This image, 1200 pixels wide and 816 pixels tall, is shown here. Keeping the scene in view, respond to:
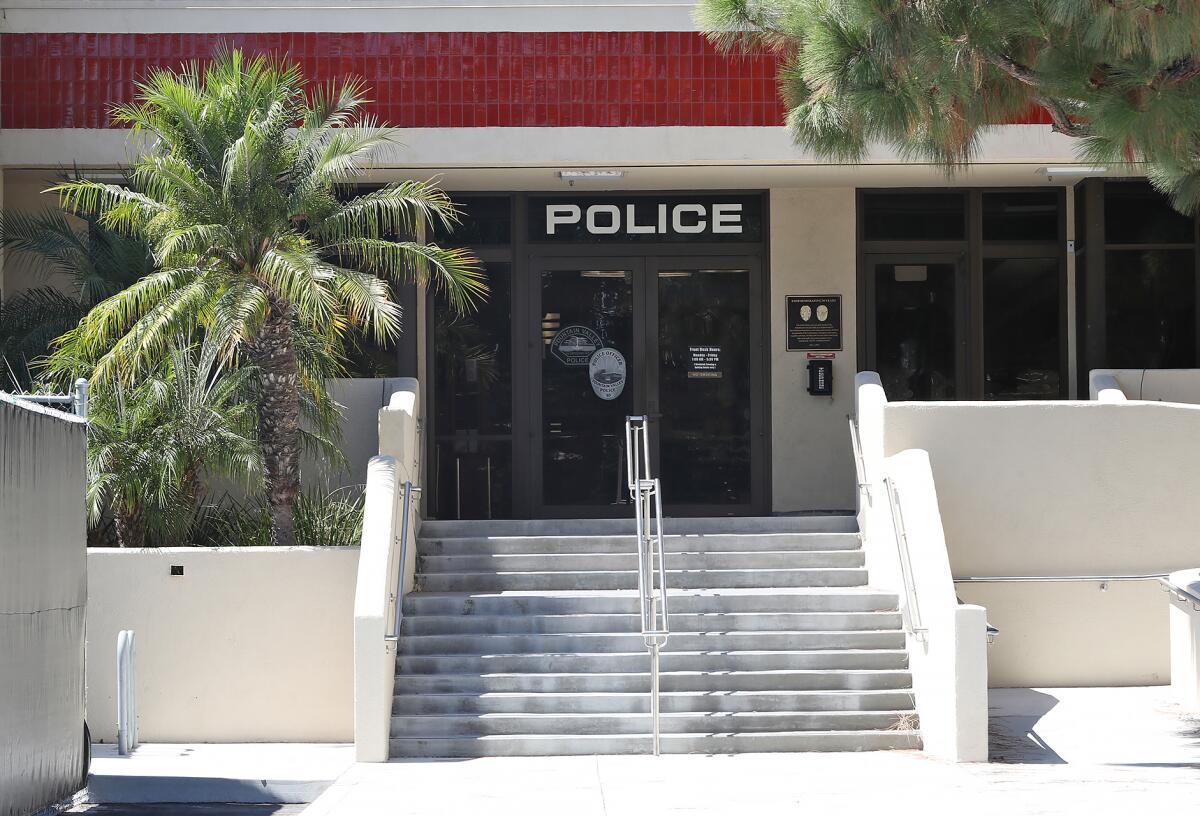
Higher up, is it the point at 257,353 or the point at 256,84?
the point at 256,84

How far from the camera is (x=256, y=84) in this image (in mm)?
11469

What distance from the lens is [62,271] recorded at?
13.4 metres

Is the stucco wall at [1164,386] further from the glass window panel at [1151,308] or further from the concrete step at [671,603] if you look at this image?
the concrete step at [671,603]

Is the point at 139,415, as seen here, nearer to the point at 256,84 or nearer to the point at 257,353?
the point at 257,353

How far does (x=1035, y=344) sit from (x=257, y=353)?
8646 mm

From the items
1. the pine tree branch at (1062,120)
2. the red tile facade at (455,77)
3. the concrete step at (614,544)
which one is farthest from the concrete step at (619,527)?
the pine tree branch at (1062,120)

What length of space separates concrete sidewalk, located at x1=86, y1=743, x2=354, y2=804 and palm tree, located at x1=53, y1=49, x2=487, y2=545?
73.3 inches

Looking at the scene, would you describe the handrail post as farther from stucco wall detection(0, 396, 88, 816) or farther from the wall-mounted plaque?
the wall-mounted plaque

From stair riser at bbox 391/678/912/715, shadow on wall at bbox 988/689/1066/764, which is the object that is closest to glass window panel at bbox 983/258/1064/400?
shadow on wall at bbox 988/689/1066/764

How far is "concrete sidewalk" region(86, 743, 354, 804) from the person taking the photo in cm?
894

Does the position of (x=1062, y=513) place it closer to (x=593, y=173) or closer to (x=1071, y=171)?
(x=1071, y=171)

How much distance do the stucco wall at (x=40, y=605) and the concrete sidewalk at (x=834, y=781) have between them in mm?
1580

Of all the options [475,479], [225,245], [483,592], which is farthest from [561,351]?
[225,245]

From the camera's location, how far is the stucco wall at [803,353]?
14.7 metres
